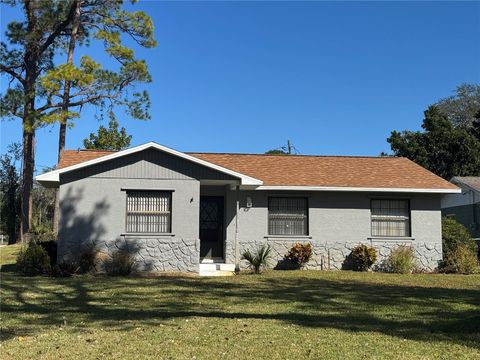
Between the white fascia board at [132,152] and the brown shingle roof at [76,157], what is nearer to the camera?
the white fascia board at [132,152]

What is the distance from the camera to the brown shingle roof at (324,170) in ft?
58.7

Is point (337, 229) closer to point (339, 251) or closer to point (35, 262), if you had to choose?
point (339, 251)

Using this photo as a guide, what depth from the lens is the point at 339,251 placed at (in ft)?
58.6

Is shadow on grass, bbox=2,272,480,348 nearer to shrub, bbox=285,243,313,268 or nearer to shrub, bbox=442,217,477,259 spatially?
shrub, bbox=285,243,313,268

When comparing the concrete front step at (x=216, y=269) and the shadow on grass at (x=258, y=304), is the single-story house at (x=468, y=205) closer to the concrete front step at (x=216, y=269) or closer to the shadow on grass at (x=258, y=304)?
the concrete front step at (x=216, y=269)

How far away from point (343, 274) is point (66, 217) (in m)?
8.35

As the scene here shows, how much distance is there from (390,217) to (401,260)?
1.56m

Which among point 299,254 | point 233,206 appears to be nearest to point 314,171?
point 299,254

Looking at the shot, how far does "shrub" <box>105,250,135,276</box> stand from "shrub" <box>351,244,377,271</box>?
7.14 meters

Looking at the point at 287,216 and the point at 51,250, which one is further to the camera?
the point at 287,216

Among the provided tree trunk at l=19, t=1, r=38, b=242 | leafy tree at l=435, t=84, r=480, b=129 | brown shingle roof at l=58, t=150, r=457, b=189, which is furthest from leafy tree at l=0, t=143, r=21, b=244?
leafy tree at l=435, t=84, r=480, b=129

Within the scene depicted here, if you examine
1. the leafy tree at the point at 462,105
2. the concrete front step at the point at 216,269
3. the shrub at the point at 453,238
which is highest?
the leafy tree at the point at 462,105

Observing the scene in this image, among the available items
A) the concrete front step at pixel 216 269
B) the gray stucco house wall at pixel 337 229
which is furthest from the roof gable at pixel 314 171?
the concrete front step at pixel 216 269

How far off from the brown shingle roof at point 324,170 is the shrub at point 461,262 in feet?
7.15
